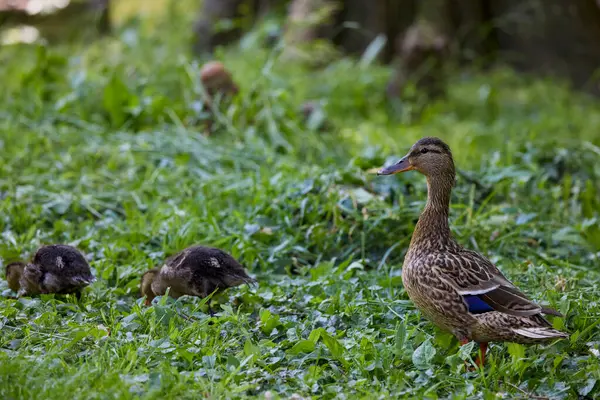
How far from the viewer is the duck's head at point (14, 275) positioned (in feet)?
15.2

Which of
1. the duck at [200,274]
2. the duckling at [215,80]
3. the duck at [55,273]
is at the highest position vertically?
the duckling at [215,80]

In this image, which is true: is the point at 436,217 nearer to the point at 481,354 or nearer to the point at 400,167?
the point at 400,167

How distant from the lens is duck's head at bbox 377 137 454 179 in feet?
14.8

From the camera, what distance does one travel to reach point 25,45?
31.8 ft

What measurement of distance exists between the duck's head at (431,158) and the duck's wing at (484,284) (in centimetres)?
50

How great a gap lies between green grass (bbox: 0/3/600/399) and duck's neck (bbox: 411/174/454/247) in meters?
0.41

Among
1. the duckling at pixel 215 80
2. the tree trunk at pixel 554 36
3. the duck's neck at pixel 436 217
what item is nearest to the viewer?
the duck's neck at pixel 436 217

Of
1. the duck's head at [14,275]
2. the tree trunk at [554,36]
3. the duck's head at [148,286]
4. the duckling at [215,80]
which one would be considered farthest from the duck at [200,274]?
the tree trunk at [554,36]

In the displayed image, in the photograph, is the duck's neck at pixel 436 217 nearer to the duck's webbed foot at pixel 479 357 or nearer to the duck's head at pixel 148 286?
the duck's webbed foot at pixel 479 357

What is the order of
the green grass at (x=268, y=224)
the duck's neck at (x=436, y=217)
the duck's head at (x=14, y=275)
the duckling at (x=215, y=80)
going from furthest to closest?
the duckling at (x=215, y=80) < the duck's head at (x=14, y=275) < the duck's neck at (x=436, y=217) < the green grass at (x=268, y=224)

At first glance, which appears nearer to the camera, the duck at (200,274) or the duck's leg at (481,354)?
the duck's leg at (481,354)

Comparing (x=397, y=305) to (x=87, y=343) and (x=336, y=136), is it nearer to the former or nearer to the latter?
(x=87, y=343)

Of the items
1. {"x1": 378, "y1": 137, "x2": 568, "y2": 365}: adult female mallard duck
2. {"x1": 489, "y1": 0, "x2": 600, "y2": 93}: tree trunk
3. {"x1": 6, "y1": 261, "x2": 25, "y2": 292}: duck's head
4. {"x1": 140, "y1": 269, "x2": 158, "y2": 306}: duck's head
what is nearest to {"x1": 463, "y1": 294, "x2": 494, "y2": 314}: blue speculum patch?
{"x1": 378, "y1": 137, "x2": 568, "y2": 365}: adult female mallard duck

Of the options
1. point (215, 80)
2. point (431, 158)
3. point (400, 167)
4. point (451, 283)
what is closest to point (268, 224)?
point (400, 167)
